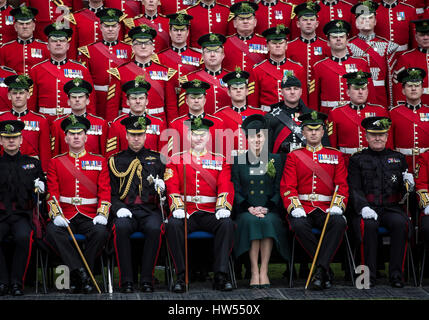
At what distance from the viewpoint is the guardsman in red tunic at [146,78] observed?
10.2 m

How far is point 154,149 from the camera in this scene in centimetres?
975

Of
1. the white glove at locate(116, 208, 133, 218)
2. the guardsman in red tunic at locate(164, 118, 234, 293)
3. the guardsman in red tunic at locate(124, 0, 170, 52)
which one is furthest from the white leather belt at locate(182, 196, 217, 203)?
the guardsman in red tunic at locate(124, 0, 170, 52)

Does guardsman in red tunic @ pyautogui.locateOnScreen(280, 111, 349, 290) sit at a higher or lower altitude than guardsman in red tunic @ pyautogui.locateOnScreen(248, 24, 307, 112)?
lower

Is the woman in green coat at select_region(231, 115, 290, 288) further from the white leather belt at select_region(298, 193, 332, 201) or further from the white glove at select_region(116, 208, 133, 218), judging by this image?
the white glove at select_region(116, 208, 133, 218)

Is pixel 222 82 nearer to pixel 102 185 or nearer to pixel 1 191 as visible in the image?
pixel 102 185

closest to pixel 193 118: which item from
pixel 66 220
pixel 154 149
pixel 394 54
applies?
pixel 154 149

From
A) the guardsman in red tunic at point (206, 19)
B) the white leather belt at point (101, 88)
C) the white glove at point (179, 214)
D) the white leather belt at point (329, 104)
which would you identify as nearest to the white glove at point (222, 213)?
the white glove at point (179, 214)

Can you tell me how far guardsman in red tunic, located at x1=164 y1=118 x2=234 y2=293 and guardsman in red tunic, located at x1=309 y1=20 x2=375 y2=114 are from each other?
6.07 feet

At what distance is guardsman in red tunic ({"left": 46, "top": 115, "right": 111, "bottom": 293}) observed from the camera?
841 centimetres

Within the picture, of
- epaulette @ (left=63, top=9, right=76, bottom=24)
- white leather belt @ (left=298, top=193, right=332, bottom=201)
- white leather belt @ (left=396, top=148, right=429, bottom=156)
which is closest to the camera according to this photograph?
white leather belt @ (left=298, top=193, right=332, bottom=201)

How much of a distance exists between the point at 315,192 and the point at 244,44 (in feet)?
8.57

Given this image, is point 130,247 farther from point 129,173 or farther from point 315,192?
point 315,192

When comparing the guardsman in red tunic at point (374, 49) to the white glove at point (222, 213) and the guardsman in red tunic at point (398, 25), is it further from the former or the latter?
the white glove at point (222, 213)

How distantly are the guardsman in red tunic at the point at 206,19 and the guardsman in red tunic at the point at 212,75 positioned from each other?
2.72ft
